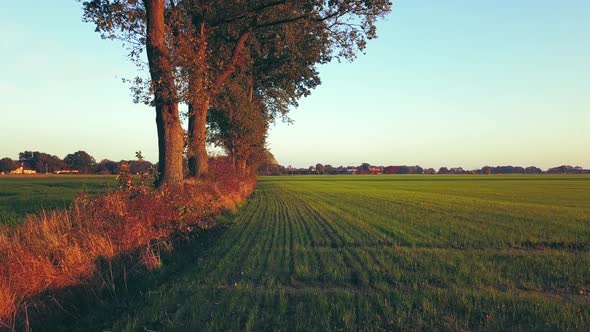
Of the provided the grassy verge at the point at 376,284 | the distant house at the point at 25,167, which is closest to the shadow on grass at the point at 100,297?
the grassy verge at the point at 376,284

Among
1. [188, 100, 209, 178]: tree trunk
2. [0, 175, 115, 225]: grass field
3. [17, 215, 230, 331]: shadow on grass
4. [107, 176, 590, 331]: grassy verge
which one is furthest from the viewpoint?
[188, 100, 209, 178]: tree trunk

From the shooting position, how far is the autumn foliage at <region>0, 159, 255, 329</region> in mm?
7016

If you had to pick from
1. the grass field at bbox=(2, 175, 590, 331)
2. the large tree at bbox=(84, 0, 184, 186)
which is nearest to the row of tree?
the large tree at bbox=(84, 0, 184, 186)

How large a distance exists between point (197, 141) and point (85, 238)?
49.8 feet

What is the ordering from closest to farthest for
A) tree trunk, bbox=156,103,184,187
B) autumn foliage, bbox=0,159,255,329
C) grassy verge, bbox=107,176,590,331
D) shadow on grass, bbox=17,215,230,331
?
grassy verge, bbox=107,176,590,331
shadow on grass, bbox=17,215,230,331
autumn foliage, bbox=0,159,255,329
tree trunk, bbox=156,103,184,187

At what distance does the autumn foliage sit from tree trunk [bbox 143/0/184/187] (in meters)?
2.03

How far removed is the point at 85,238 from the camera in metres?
9.08

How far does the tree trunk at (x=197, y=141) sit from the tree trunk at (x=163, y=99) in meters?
5.76

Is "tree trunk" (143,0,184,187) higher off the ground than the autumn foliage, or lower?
higher

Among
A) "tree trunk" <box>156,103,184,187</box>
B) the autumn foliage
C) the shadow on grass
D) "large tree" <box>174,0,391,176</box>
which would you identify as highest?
"large tree" <box>174,0,391,176</box>

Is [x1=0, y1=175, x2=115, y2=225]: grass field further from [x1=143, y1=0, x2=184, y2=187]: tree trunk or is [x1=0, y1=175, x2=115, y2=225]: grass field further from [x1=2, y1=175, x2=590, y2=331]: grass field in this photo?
[x1=2, y1=175, x2=590, y2=331]: grass field

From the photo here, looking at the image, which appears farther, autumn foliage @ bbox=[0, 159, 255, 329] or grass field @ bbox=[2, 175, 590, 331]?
autumn foliage @ bbox=[0, 159, 255, 329]

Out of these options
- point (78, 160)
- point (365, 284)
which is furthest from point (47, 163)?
point (365, 284)

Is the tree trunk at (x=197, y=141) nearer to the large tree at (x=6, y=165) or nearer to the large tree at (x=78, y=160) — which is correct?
the large tree at (x=78, y=160)
